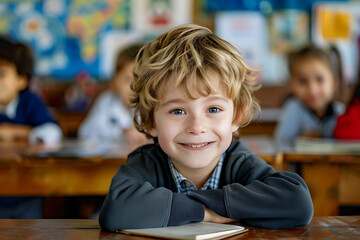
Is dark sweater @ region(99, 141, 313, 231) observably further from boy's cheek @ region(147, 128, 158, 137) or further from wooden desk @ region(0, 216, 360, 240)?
boy's cheek @ region(147, 128, 158, 137)

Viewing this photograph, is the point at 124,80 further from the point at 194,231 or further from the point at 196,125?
the point at 194,231

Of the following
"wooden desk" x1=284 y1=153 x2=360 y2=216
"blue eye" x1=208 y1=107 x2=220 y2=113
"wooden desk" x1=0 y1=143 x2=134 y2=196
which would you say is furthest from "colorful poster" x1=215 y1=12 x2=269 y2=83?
"blue eye" x1=208 y1=107 x2=220 y2=113

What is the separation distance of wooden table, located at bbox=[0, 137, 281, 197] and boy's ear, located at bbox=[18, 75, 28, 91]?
38.6 inches

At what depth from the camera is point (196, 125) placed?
92 cm

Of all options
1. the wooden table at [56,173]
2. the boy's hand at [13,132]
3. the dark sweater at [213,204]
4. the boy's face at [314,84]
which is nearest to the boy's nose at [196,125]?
the dark sweater at [213,204]

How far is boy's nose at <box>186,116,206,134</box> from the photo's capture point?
92cm

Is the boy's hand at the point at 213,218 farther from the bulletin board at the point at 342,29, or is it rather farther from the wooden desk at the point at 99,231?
the bulletin board at the point at 342,29

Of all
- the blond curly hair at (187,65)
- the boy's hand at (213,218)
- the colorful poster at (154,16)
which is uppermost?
the colorful poster at (154,16)

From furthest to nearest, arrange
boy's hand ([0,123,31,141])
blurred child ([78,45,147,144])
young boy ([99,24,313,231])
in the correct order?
blurred child ([78,45,147,144]) → boy's hand ([0,123,31,141]) → young boy ([99,24,313,231])

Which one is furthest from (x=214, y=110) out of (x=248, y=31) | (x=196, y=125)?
(x=248, y=31)

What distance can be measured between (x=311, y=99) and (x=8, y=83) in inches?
62.9

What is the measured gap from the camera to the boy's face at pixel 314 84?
2508 mm

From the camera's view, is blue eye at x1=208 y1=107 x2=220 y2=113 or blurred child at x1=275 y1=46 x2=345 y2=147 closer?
blue eye at x1=208 y1=107 x2=220 y2=113

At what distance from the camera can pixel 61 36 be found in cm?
368
